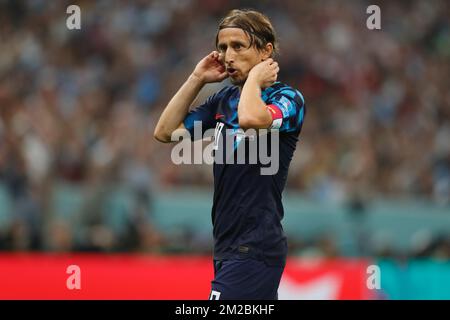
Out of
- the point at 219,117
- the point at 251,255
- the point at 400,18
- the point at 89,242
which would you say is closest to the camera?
the point at 251,255

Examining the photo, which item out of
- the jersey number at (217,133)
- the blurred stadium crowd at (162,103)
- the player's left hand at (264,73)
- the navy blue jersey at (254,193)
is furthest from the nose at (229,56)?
the blurred stadium crowd at (162,103)

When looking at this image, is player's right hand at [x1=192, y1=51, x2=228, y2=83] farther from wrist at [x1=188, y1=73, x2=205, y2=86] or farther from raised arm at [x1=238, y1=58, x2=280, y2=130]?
raised arm at [x1=238, y1=58, x2=280, y2=130]

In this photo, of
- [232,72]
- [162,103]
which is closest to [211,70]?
[232,72]

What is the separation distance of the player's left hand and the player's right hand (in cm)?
51

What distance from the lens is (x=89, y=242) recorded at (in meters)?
11.3

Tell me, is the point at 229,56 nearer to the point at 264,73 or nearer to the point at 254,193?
the point at 264,73

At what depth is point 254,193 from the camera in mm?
5262

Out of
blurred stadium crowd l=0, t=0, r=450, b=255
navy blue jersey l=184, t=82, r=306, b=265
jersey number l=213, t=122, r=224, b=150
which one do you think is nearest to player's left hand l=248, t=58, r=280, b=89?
navy blue jersey l=184, t=82, r=306, b=265

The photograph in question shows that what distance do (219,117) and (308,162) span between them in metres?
9.08

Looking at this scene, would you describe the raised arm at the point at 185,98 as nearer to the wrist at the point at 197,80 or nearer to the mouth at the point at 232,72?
the wrist at the point at 197,80

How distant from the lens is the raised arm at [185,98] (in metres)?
5.81
